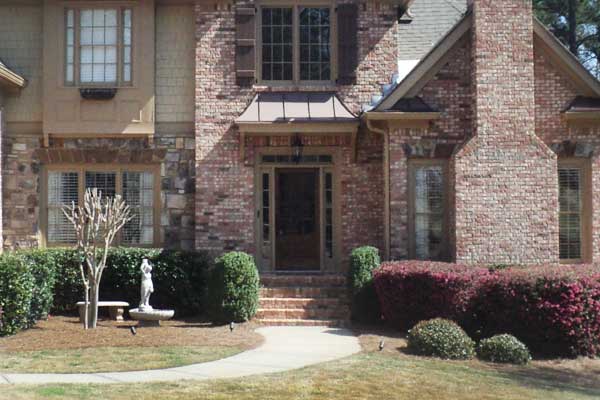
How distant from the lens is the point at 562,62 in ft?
47.1

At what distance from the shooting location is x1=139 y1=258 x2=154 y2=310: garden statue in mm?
13062

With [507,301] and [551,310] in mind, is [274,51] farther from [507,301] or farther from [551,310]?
[551,310]

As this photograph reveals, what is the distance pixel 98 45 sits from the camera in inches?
622

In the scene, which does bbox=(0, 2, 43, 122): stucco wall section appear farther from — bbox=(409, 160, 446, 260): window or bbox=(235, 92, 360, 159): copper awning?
bbox=(409, 160, 446, 260): window

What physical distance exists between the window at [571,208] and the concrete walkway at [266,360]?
4975 millimetres

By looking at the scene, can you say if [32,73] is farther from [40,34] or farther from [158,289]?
[158,289]

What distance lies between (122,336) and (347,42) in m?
7.90

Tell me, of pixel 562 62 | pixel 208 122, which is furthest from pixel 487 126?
pixel 208 122

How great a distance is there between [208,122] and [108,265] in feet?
12.0

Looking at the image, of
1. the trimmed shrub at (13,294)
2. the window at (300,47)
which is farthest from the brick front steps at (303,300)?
the window at (300,47)

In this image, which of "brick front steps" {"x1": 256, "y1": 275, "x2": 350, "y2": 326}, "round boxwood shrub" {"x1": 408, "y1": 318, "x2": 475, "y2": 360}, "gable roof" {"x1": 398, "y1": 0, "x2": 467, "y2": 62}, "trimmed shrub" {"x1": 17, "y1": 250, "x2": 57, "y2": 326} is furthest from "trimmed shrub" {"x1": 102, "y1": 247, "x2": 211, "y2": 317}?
"gable roof" {"x1": 398, "y1": 0, "x2": 467, "y2": 62}

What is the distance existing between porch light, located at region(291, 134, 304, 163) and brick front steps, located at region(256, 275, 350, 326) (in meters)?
2.68

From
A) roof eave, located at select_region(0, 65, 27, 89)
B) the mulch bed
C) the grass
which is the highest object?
roof eave, located at select_region(0, 65, 27, 89)

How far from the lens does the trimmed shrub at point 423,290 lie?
12156mm
